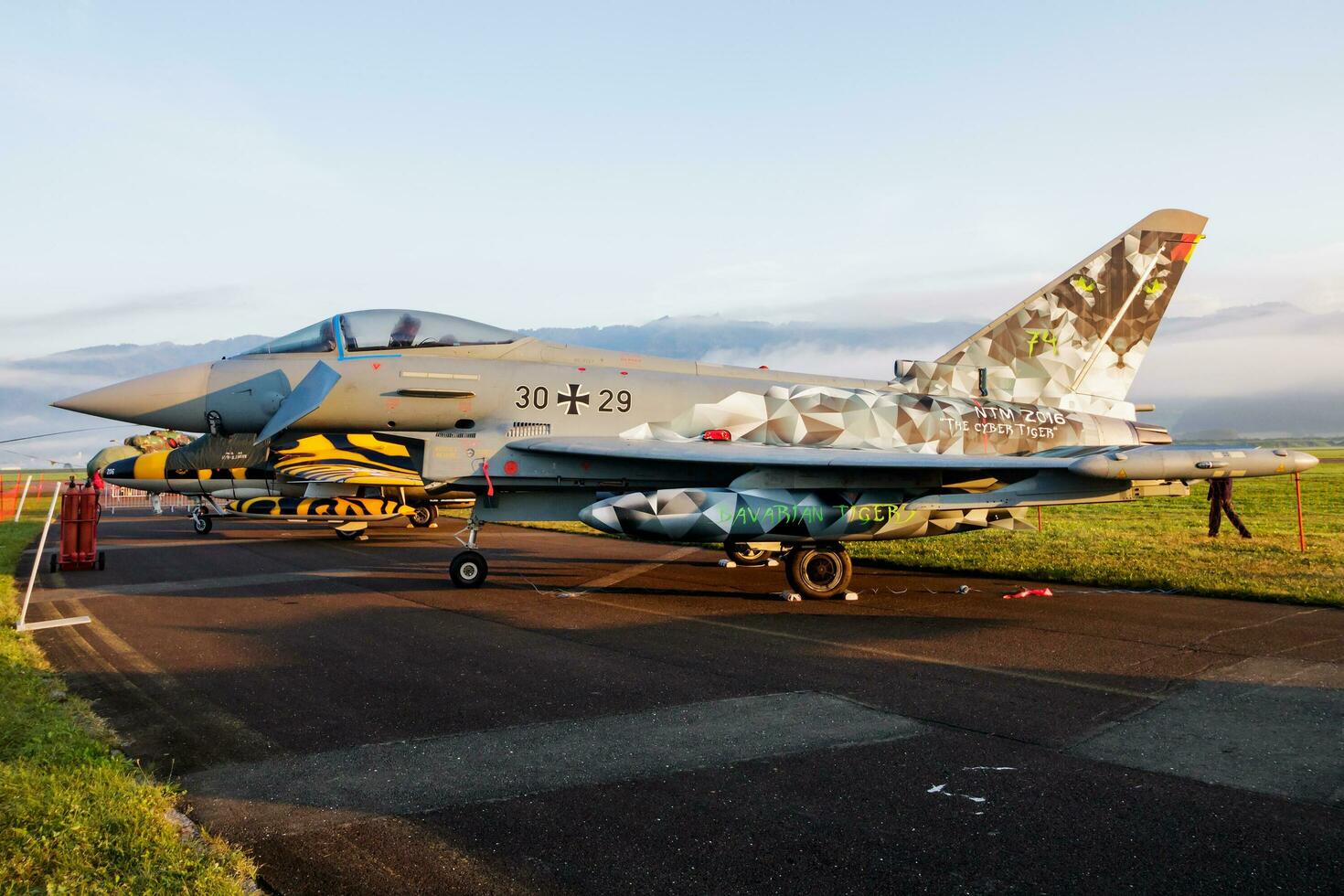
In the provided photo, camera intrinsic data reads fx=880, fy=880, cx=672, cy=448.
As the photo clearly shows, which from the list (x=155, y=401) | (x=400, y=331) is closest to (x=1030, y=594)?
(x=400, y=331)

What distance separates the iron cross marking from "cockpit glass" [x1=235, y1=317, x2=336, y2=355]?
128 inches

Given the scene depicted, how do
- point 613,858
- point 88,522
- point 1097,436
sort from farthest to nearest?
point 88,522 < point 1097,436 < point 613,858

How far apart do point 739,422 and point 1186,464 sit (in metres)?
5.56

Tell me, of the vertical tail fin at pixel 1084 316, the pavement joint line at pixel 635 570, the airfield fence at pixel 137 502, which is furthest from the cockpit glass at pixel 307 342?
the airfield fence at pixel 137 502

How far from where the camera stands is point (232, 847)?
3855mm

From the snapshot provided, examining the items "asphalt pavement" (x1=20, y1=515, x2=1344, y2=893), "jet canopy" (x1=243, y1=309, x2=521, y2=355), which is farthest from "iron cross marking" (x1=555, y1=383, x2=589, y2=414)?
"asphalt pavement" (x1=20, y1=515, x2=1344, y2=893)

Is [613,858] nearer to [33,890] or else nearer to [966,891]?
[966,891]

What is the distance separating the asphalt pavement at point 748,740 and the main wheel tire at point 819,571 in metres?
0.86

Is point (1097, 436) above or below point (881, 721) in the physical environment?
above

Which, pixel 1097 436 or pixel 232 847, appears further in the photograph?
pixel 1097 436

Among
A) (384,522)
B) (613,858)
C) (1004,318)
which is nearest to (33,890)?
(613,858)

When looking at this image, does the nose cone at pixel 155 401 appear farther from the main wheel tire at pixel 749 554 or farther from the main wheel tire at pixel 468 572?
the main wheel tire at pixel 749 554

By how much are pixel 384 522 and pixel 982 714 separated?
24536 mm

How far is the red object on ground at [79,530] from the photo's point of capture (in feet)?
52.1
